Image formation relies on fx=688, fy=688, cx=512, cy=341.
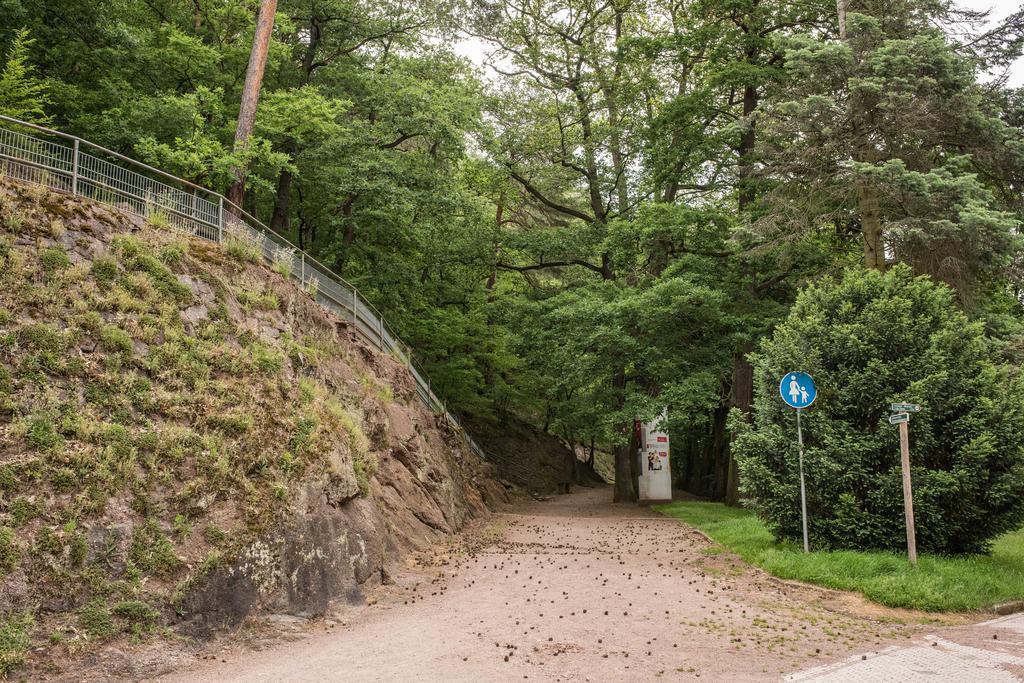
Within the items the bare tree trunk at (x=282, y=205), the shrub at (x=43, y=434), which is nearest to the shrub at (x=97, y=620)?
the shrub at (x=43, y=434)

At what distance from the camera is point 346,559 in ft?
32.6

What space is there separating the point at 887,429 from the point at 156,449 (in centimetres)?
1107

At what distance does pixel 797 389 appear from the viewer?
12.0m

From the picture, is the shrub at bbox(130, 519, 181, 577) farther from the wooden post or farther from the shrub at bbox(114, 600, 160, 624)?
the wooden post

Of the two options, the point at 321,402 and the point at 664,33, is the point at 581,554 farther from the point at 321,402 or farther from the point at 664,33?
the point at 664,33

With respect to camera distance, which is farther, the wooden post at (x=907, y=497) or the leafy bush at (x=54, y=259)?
the wooden post at (x=907, y=497)

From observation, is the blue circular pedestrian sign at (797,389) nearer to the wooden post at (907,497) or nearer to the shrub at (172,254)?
the wooden post at (907,497)

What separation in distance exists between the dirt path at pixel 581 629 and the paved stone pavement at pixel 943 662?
0.28 m

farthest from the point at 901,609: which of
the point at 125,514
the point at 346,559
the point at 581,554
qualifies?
the point at 125,514

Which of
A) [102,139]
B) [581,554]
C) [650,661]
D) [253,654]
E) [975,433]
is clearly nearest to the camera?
[650,661]

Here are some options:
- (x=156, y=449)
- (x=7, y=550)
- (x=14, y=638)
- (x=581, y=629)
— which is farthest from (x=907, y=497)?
(x=7, y=550)

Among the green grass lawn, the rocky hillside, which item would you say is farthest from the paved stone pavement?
the rocky hillside

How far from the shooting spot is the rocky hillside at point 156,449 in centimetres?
723

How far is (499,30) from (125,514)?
26.0 m
